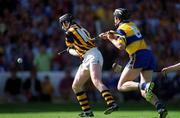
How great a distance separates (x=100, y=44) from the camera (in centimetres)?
2138

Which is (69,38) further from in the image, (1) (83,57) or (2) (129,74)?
(2) (129,74)

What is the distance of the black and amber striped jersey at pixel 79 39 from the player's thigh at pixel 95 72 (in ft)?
1.50

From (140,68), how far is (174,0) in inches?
459

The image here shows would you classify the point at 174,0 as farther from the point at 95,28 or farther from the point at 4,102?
the point at 4,102

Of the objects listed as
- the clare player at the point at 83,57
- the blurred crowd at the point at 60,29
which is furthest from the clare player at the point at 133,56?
the blurred crowd at the point at 60,29

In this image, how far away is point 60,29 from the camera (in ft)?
72.2

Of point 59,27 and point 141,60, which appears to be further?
point 59,27

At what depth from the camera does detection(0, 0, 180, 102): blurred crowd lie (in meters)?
21.2

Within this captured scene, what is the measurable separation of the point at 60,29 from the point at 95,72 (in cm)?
881

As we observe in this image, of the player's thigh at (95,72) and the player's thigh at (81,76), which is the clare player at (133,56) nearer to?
the player's thigh at (95,72)

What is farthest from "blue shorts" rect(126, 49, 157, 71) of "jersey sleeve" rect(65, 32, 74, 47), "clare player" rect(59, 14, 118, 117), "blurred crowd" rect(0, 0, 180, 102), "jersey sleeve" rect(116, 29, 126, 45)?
"blurred crowd" rect(0, 0, 180, 102)

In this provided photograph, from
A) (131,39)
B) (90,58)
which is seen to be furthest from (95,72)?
(131,39)

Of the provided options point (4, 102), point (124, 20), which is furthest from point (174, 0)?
point (124, 20)

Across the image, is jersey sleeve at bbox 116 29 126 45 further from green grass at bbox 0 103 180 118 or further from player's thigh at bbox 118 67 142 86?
green grass at bbox 0 103 180 118
